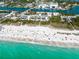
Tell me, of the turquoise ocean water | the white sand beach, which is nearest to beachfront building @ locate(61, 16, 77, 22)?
the white sand beach

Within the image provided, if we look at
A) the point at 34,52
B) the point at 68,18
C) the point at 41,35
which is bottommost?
the point at 34,52

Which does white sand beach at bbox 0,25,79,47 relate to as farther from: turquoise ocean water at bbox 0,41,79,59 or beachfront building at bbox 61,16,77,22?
beachfront building at bbox 61,16,77,22

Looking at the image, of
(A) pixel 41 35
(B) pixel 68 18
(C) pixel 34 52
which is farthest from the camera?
(B) pixel 68 18

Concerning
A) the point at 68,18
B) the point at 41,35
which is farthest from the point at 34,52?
the point at 68,18

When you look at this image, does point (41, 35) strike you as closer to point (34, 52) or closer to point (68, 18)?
point (34, 52)

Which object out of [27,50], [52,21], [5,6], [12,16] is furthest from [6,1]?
[27,50]

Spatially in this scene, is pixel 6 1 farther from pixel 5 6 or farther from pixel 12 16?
pixel 12 16

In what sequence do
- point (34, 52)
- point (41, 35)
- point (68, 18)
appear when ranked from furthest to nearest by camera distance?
point (68, 18) → point (41, 35) → point (34, 52)
